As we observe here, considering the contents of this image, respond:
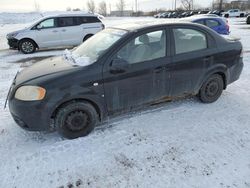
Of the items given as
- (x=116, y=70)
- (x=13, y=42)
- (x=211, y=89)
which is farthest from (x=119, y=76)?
(x=13, y=42)

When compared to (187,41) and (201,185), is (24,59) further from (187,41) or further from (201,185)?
(201,185)

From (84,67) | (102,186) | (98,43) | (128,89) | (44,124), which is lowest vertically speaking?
(102,186)

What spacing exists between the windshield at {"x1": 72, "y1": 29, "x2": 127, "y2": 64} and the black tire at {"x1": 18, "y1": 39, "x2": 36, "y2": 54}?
7.60m

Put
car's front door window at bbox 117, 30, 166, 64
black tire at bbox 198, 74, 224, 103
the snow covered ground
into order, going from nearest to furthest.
Answer: 1. the snow covered ground
2. car's front door window at bbox 117, 30, 166, 64
3. black tire at bbox 198, 74, 224, 103

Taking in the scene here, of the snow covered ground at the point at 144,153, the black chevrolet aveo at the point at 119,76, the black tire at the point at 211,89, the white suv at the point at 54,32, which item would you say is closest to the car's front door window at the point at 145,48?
the black chevrolet aveo at the point at 119,76

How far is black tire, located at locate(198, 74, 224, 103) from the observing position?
4.79 metres

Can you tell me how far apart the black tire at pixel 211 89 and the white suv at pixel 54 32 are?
8.40 metres

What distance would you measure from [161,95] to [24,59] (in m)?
7.57

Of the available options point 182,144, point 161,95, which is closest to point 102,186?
point 182,144

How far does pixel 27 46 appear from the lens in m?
11.3

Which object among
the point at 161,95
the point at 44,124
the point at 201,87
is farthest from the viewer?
the point at 201,87

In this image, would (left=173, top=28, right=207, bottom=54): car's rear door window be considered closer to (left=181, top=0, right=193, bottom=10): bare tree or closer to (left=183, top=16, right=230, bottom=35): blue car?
(left=183, top=16, right=230, bottom=35): blue car

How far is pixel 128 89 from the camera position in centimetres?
395

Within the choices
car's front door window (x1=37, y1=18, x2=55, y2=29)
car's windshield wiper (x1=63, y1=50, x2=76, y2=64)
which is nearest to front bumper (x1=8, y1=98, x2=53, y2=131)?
car's windshield wiper (x1=63, y1=50, x2=76, y2=64)
